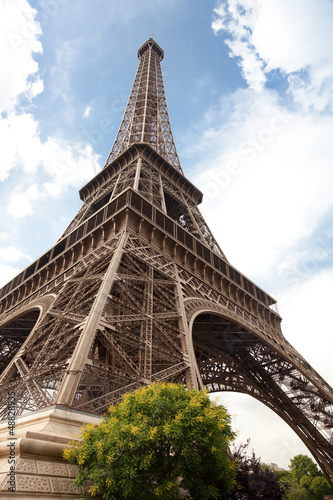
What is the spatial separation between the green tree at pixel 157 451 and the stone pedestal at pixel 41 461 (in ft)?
0.99

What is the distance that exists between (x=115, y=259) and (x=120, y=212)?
4588 mm

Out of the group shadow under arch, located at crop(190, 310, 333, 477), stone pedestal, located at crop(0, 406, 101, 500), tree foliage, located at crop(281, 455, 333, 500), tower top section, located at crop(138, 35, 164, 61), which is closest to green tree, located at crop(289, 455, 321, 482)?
tree foliage, located at crop(281, 455, 333, 500)

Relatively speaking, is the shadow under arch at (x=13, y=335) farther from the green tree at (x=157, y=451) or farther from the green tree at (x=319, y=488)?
the green tree at (x=319, y=488)

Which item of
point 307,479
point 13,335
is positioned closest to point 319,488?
point 307,479

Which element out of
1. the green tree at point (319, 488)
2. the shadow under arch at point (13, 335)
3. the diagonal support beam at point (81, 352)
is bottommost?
the green tree at point (319, 488)

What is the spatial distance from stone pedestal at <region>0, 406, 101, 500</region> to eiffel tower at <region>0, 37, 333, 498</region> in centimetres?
2

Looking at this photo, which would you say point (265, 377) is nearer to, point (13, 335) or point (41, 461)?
point (13, 335)

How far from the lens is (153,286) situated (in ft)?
47.9

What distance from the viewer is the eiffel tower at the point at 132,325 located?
805cm

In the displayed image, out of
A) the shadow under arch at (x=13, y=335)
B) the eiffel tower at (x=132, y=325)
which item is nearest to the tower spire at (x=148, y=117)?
the eiffel tower at (x=132, y=325)

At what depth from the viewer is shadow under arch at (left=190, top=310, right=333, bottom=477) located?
2281 centimetres

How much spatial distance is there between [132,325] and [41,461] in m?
6.68

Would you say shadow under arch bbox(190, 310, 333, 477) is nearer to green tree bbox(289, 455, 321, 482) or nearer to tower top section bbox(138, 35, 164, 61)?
green tree bbox(289, 455, 321, 482)

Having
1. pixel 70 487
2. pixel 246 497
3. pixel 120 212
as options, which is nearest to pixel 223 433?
pixel 246 497
